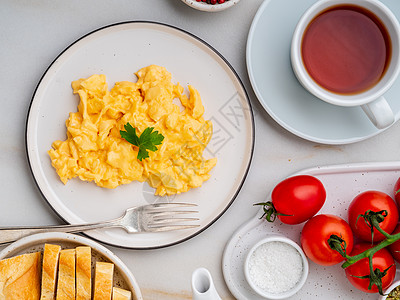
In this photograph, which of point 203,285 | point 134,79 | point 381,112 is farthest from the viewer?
point 134,79

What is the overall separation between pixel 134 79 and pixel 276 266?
2.95 feet

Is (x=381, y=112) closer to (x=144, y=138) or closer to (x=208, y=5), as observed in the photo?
(x=208, y=5)

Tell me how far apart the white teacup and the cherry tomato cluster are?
1.00 ft

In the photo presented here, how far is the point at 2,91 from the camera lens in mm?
1886

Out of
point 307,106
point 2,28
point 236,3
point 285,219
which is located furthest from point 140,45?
point 285,219

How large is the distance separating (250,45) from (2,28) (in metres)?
0.99

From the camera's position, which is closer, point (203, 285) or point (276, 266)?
point (203, 285)

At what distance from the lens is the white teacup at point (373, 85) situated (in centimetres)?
164

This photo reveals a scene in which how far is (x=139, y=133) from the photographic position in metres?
1.77

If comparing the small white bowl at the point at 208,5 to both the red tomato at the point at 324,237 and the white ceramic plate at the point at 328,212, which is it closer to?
the white ceramic plate at the point at 328,212

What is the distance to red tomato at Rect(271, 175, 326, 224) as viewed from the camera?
5.65 feet

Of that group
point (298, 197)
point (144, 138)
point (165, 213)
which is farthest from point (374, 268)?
point (144, 138)

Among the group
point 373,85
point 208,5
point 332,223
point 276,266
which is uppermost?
point 208,5

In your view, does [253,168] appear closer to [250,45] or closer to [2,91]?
[250,45]
